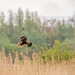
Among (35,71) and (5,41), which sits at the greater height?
(35,71)

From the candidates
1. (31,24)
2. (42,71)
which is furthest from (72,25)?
(42,71)

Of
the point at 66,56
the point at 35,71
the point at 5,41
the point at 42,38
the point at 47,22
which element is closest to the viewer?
the point at 35,71

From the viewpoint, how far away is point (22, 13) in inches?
745

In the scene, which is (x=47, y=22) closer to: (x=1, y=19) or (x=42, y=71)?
(x=1, y=19)

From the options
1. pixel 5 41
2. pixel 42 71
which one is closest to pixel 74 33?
pixel 5 41

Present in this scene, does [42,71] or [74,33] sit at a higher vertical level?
[42,71]

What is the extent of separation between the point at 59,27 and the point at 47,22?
1.11 m

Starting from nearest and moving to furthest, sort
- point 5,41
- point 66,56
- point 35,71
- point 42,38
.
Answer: point 35,71, point 66,56, point 5,41, point 42,38

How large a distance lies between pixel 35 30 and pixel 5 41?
2.81 metres

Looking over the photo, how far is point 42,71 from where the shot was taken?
16.4ft

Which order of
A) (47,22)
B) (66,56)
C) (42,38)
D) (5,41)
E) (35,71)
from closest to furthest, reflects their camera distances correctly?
(35,71) < (66,56) < (5,41) < (42,38) < (47,22)

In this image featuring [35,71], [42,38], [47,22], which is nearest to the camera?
[35,71]

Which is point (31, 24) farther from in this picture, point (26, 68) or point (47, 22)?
point (26, 68)

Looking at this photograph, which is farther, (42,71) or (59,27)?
(59,27)
